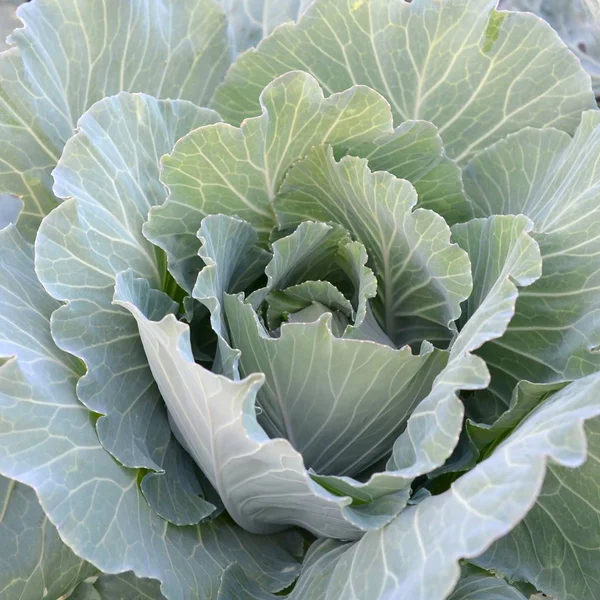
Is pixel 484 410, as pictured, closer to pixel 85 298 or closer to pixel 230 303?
pixel 230 303

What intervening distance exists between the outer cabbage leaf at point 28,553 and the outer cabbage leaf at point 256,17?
888mm

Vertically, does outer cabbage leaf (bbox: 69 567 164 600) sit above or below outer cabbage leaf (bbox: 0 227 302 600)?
below

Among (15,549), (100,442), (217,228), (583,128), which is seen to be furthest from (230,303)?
(583,128)

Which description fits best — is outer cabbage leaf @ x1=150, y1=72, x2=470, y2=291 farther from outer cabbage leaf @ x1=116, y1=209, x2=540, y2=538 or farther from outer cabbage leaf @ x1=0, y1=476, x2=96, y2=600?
outer cabbage leaf @ x1=0, y1=476, x2=96, y2=600

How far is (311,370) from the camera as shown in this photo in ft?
2.81

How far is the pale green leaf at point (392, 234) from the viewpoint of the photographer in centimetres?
91

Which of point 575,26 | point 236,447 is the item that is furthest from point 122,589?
point 575,26

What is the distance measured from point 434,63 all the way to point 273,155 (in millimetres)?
339

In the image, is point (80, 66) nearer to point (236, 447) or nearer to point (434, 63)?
point (434, 63)

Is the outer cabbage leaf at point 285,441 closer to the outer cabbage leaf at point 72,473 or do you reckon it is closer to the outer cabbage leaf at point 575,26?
the outer cabbage leaf at point 72,473

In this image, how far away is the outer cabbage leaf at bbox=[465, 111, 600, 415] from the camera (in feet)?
3.12

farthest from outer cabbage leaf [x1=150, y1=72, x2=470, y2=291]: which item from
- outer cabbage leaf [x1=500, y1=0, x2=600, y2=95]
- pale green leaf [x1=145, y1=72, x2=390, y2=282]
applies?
outer cabbage leaf [x1=500, y1=0, x2=600, y2=95]

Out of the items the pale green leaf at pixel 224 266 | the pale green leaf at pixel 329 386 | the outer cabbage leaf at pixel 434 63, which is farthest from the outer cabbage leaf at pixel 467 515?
the outer cabbage leaf at pixel 434 63

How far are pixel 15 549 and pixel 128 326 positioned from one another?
0.34 metres
